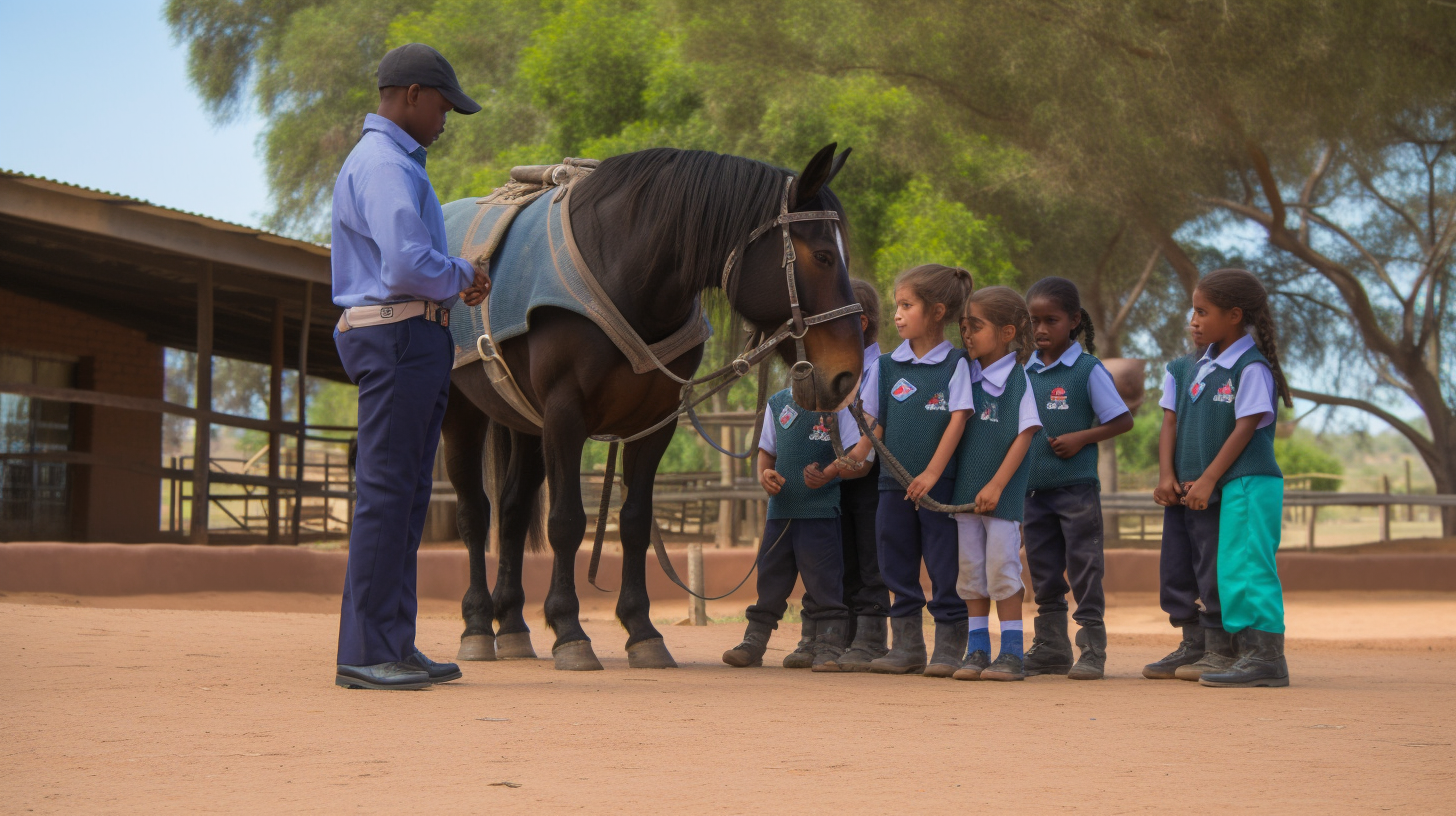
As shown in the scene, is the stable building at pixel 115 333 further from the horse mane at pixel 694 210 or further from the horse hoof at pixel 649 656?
the horse hoof at pixel 649 656

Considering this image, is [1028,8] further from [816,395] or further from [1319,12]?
[816,395]

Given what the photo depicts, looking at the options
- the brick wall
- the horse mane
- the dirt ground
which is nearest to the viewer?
the dirt ground

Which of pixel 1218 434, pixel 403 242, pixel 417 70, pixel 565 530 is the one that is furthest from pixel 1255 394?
pixel 417 70

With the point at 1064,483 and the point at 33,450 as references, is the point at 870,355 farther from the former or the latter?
the point at 33,450

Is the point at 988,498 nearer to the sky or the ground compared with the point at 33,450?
nearer to the ground

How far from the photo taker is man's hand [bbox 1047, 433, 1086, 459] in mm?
4922

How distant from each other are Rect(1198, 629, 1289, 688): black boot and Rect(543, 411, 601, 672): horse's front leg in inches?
90.0

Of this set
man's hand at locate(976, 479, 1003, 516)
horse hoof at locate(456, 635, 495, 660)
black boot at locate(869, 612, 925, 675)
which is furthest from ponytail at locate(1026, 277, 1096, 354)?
horse hoof at locate(456, 635, 495, 660)

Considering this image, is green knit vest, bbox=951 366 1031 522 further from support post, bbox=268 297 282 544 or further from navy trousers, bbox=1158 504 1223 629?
support post, bbox=268 297 282 544

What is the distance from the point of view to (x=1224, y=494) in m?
4.59

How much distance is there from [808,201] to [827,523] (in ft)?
4.58

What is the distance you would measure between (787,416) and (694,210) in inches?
44.1

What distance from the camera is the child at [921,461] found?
15.7 feet

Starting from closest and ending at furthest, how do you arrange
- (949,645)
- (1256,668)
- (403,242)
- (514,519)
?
(403,242), (1256,668), (949,645), (514,519)
